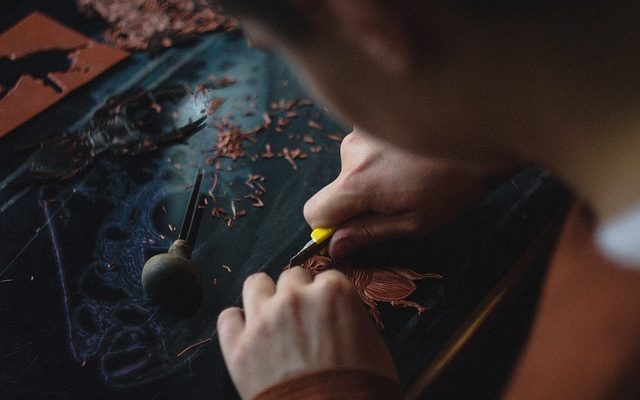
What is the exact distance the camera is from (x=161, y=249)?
755 mm

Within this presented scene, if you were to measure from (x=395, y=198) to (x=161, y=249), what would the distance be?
0.33 m

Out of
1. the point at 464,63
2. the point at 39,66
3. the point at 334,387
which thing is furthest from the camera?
the point at 39,66

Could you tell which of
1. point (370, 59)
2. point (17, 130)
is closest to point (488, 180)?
point (370, 59)

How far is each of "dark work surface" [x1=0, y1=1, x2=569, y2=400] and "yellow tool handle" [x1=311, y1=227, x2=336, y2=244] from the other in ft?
0.14

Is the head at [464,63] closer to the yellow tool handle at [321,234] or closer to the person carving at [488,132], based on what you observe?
the person carving at [488,132]

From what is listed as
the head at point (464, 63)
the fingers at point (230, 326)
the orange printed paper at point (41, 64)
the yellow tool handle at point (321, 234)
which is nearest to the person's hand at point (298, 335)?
the fingers at point (230, 326)

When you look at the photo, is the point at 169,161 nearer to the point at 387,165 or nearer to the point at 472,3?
the point at 387,165

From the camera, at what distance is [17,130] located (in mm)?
956

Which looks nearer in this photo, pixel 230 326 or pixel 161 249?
pixel 230 326

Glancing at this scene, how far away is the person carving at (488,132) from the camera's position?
13.6 inches

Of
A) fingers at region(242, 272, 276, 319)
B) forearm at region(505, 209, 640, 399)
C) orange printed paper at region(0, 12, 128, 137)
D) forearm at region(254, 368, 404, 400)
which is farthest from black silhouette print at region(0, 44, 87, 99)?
forearm at region(505, 209, 640, 399)

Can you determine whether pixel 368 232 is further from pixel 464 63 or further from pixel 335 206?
pixel 464 63

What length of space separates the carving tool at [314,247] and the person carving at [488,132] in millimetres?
94

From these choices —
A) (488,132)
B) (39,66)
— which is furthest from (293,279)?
(39,66)
